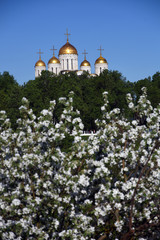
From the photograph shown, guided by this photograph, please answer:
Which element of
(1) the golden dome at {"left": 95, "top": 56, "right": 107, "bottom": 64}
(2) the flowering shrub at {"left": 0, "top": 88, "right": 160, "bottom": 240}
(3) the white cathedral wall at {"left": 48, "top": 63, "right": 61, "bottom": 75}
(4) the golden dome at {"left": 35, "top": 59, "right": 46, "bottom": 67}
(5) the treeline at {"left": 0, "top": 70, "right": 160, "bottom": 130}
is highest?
(4) the golden dome at {"left": 35, "top": 59, "right": 46, "bottom": 67}

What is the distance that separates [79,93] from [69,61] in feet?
153

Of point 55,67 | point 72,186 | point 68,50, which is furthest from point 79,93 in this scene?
point 72,186

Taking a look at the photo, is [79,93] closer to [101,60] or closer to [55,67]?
[55,67]

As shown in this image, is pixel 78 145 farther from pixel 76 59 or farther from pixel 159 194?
pixel 76 59

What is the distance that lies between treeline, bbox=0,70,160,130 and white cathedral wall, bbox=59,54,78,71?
111 ft

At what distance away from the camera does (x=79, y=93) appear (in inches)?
2170

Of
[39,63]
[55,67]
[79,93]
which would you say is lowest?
[79,93]

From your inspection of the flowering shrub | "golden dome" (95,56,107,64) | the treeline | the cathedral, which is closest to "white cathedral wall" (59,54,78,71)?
the cathedral

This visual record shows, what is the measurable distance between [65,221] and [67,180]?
1145 mm

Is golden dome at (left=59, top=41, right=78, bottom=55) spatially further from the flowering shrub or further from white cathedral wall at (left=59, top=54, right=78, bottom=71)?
the flowering shrub

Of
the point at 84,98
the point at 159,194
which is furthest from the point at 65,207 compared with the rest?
the point at 84,98

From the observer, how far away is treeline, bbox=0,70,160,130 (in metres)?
48.1

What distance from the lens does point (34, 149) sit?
871cm

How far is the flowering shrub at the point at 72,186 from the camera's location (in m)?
7.57
